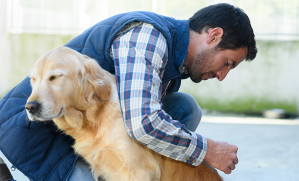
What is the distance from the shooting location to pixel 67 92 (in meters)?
1.35

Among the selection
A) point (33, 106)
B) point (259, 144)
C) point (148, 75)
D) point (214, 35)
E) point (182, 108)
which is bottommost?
point (259, 144)

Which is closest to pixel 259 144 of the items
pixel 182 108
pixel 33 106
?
pixel 182 108

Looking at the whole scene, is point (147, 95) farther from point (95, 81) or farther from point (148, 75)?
point (95, 81)

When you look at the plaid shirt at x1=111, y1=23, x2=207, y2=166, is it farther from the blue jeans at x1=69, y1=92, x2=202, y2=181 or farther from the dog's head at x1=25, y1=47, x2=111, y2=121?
the blue jeans at x1=69, y1=92, x2=202, y2=181

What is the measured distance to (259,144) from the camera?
378 centimetres

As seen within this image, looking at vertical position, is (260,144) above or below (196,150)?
below

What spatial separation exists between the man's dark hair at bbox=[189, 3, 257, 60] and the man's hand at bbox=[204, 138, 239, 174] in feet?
→ 1.97

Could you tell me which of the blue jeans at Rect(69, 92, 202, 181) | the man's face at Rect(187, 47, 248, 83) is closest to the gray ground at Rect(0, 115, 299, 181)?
the blue jeans at Rect(69, 92, 202, 181)

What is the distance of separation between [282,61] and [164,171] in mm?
5868

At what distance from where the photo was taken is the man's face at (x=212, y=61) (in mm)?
1792

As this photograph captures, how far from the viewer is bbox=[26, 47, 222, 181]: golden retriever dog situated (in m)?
1.32

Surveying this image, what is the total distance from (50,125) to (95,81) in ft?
1.31

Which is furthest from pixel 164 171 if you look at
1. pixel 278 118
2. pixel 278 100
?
pixel 278 100

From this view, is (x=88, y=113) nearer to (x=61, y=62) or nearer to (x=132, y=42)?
(x=61, y=62)
